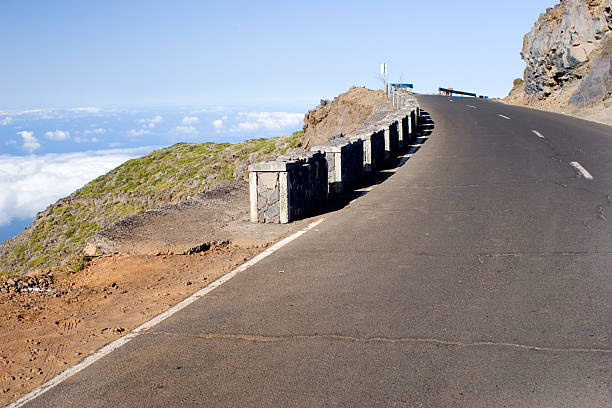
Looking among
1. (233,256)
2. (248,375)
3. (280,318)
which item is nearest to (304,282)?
(280,318)

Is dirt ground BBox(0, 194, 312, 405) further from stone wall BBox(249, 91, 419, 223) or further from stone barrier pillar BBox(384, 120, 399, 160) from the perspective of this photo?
stone barrier pillar BBox(384, 120, 399, 160)

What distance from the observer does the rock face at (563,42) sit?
38688mm

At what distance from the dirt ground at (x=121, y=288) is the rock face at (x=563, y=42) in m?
34.3

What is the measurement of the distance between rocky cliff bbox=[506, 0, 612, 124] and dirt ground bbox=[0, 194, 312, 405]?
24054 millimetres

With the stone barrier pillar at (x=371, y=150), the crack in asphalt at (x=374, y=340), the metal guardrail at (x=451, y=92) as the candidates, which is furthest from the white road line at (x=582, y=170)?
the metal guardrail at (x=451, y=92)

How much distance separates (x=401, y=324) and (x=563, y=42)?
137 feet

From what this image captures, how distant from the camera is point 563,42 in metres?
42.1

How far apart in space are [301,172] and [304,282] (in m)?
4.00

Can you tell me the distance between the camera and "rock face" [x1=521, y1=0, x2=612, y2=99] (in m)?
38.7

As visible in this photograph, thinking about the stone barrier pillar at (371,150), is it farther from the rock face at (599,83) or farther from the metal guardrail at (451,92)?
the metal guardrail at (451,92)

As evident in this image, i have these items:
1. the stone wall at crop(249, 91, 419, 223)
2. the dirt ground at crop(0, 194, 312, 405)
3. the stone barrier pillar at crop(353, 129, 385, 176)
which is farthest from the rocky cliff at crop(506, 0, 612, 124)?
the dirt ground at crop(0, 194, 312, 405)

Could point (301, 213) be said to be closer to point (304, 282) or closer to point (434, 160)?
point (304, 282)

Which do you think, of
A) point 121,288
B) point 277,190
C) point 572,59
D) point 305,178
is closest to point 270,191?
point 277,190

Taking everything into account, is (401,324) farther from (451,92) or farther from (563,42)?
(451,92)
